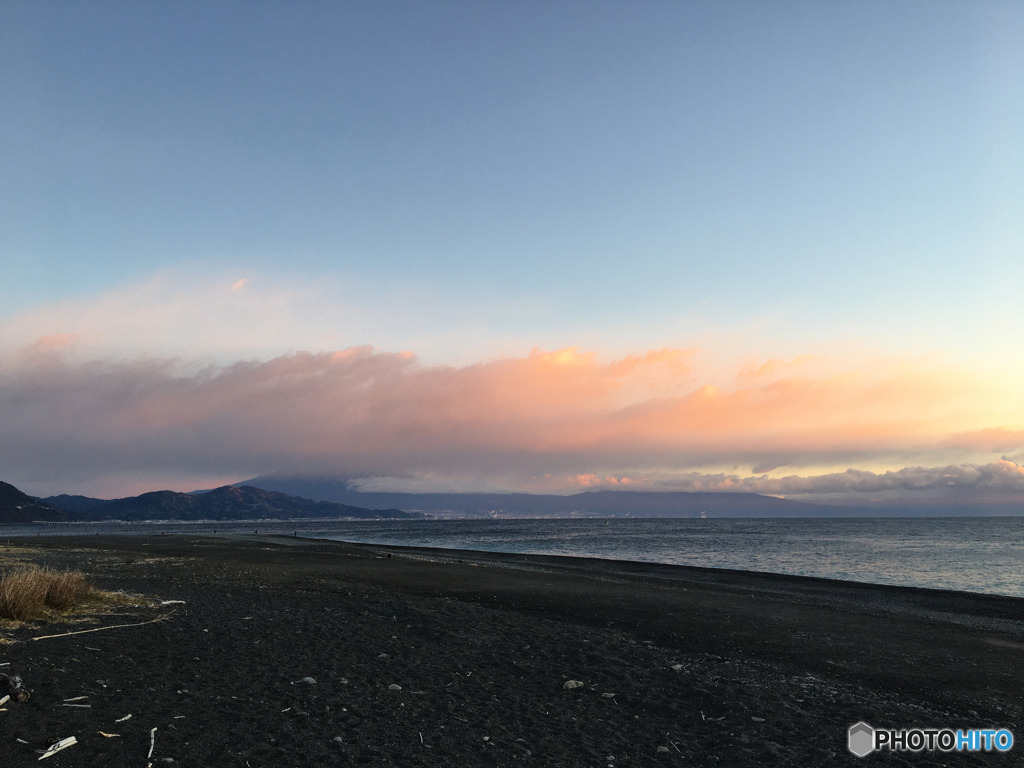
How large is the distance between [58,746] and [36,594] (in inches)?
285

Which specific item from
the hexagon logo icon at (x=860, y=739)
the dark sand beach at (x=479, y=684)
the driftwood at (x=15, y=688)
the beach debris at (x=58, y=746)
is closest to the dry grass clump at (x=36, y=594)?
the dark sand beach at (x=479, y=684)

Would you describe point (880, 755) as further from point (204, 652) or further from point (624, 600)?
point (624, 600)

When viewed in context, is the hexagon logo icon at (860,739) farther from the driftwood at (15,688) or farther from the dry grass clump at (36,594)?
the dry grass clump at (36,594)

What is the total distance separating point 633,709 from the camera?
26.6 feet

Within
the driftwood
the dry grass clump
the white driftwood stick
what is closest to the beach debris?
the driftwood

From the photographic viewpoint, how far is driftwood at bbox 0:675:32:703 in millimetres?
6898

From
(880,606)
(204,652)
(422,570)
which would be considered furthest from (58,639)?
(880,606)

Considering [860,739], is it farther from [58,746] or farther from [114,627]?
[114,627]

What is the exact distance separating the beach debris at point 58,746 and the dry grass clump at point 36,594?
6527 millimetres

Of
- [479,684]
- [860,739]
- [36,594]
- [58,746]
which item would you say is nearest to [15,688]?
[58,746]

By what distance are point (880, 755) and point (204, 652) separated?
9.83 meters

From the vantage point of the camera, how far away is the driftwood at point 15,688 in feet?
22.6

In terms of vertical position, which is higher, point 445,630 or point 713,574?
point 445,630

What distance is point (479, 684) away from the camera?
891cm
